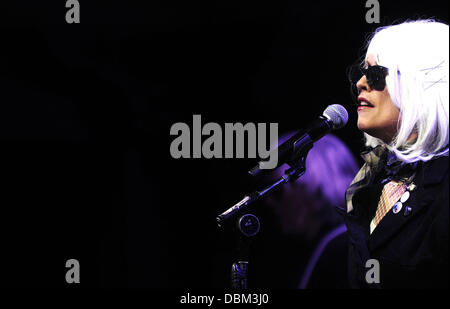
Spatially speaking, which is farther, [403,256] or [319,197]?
[319,197]

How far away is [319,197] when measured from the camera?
2836 mm

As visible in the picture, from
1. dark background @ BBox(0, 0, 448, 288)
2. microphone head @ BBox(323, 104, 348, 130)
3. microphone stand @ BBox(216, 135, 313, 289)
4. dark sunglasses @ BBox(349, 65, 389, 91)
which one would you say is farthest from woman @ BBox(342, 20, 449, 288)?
dark background @ BBox(0, 0, 448, 288)

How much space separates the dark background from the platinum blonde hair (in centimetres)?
72

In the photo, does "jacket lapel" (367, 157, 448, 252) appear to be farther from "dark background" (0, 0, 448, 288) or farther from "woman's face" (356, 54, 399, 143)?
"dark background" (0, 0, 448, 288)

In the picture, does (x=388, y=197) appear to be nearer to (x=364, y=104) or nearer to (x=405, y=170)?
(x=405, y=170)

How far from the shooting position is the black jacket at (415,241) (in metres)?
1.62

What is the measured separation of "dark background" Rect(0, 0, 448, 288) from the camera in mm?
2623

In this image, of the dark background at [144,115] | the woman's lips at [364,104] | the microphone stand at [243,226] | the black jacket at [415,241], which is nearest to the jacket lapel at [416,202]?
the black jacket at [415,241]

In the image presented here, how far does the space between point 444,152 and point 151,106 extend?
1.66m

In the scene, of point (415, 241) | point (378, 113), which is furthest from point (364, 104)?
point (415, 241)

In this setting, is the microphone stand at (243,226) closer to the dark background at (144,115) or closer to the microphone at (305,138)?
the microphone at (305,138)

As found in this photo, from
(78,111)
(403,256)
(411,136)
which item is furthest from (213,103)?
(403,256)
